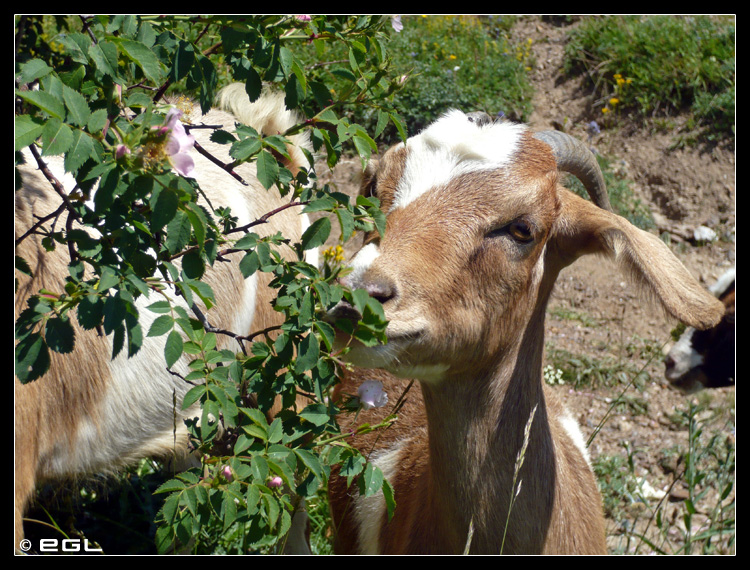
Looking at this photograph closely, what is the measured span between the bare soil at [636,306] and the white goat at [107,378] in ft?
4.50

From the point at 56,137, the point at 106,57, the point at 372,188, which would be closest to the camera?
the point at 56,137

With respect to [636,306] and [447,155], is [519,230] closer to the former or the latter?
[447,155]

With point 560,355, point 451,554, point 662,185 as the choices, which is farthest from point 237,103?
point 662,185

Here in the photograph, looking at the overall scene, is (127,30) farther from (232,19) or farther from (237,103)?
(237,103)

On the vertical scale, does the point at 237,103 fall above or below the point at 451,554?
above

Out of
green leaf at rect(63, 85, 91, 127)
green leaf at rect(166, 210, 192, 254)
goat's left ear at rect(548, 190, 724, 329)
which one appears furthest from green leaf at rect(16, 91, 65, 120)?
goat's left ear at rect(548, 190, 724, 329)

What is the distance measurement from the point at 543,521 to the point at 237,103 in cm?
251

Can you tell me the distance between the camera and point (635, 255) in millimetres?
2115

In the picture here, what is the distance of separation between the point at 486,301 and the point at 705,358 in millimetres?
2935

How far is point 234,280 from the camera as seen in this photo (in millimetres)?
3105

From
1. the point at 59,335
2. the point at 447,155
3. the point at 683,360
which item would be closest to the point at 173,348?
the point at 59,335

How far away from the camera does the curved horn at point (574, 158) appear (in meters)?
2.48

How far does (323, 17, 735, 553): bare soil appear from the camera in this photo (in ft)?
13.3

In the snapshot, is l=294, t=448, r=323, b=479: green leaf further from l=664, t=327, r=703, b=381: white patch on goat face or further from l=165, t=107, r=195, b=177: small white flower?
l=664, t=327, r=703, b=381: white patch on goat face
